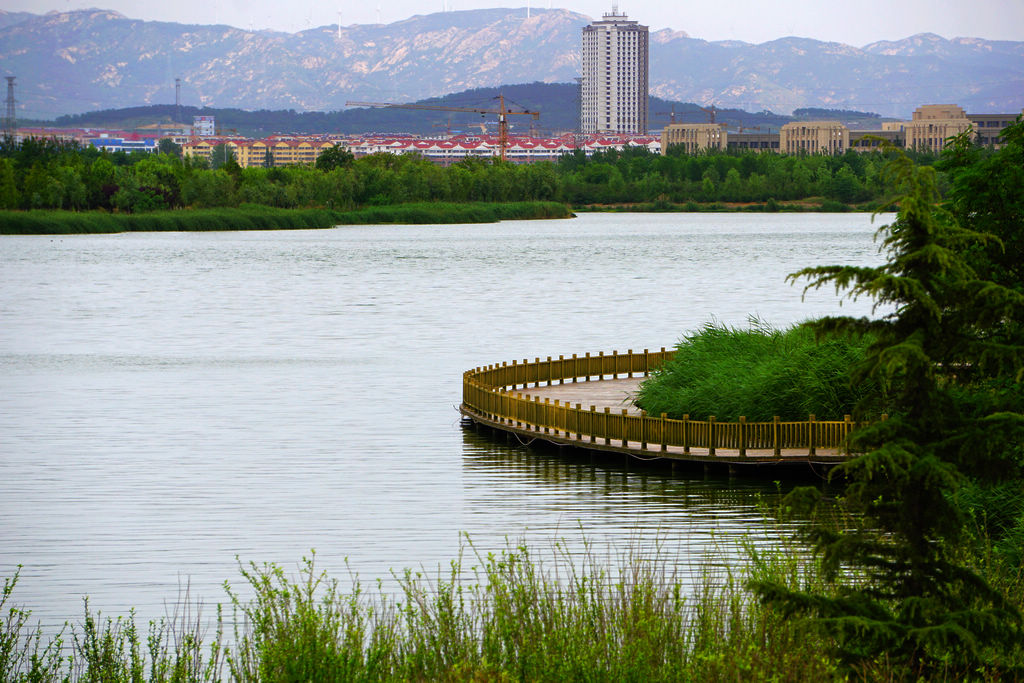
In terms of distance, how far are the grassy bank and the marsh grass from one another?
4829 inches

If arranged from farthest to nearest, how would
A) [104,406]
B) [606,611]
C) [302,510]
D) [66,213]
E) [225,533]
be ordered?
[66,213]
[104,406]
[302,510]
[225,533]
[606,611]

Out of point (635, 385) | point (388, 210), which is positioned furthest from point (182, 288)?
point (388, 210)

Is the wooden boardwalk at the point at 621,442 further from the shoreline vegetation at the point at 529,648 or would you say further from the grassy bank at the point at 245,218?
the grassy bank at the point at 245,218

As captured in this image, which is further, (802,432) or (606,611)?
(802,432)

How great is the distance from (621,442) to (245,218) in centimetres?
14507

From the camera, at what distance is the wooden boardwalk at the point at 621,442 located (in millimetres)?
26844

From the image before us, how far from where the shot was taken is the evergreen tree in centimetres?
1060

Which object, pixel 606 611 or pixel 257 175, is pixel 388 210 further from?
pixel 606 611

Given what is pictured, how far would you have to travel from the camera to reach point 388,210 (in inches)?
7283

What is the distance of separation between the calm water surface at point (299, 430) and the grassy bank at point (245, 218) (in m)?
41.6

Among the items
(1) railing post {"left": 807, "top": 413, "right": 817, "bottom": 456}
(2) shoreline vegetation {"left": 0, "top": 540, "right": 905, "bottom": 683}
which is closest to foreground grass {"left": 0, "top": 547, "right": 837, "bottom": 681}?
(2) shoreline vegetation {"left": 0, "top": 540, "right": 905, "bottom": 683}

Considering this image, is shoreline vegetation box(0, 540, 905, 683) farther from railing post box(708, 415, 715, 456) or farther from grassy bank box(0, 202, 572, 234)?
grassy bank box(0, 202, 572, 234)

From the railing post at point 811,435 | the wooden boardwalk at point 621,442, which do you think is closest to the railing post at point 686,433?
the wooden boardwalk at point 621,442

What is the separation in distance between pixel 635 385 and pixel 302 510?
1432cm
